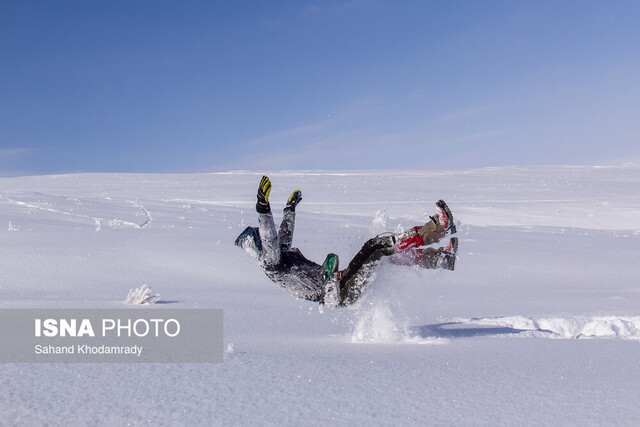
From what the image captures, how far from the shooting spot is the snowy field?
1808 mm

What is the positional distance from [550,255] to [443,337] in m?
7.43

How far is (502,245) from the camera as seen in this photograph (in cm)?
1149

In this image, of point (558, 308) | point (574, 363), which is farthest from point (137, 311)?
point (558, 308)

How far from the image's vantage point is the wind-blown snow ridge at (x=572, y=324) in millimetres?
4955

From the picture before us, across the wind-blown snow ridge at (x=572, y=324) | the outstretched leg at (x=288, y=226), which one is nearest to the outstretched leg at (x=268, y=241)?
the outstretched leg at (x=288, y=226)

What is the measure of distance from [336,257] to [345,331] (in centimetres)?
81

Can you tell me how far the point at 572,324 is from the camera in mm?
5223

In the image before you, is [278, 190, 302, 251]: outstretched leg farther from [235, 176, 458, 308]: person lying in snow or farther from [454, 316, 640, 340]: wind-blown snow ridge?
[454, 316, 640, 340]: wind-blown snow ridge

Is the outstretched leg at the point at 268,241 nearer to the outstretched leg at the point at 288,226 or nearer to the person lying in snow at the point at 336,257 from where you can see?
the person lying in snow at the point at 336,257

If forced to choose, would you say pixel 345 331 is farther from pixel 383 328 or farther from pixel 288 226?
pixel 288 226

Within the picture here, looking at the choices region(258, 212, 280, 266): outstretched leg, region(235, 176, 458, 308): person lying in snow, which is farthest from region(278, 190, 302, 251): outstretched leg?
region(258, 212, 280, 266): outstretched leg

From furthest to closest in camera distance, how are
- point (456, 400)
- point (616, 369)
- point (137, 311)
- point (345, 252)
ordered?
1. point (345, 252)
2. point (137, 311)
3. point (616, 369)
4. point (456, 400)

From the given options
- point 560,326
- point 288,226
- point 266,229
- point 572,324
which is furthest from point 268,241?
point 572,324

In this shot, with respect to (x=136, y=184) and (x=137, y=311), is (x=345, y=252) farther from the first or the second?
(x=136, y=184)
